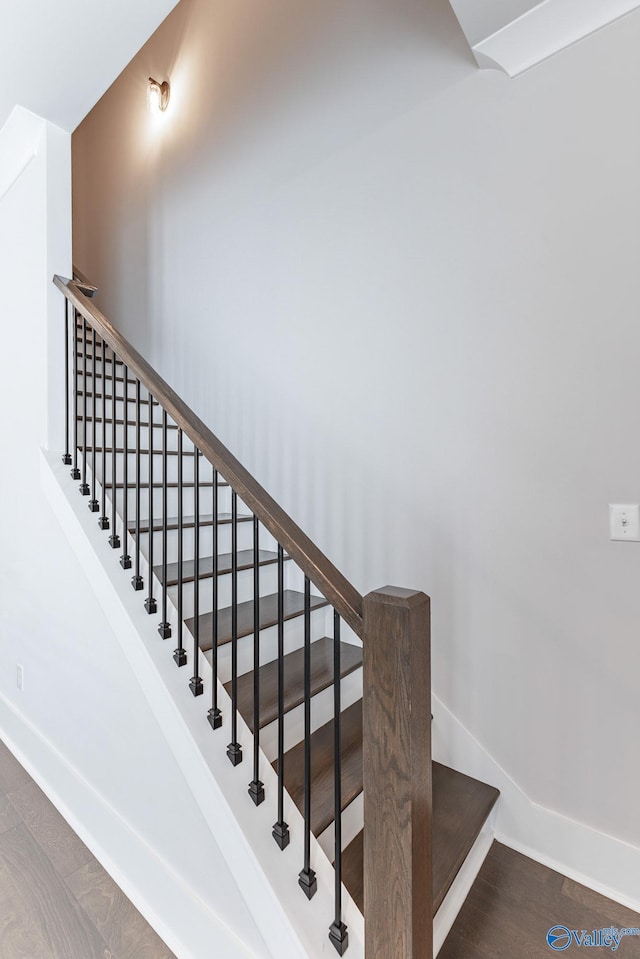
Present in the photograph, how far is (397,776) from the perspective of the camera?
102cm

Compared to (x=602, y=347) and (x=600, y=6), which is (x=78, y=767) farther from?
(x=600, y=6)

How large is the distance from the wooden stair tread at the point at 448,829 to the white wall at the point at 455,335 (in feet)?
0.54

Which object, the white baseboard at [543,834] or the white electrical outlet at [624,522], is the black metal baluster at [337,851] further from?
the white electrical outlet at [624,522]

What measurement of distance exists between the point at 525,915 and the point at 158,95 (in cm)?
457

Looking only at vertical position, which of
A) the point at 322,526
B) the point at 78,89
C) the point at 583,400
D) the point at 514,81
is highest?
the point at 78,89

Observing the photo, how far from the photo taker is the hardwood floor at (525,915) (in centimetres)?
138

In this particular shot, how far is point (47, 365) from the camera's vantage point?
2.05 metres

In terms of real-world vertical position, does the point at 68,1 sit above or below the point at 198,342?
above

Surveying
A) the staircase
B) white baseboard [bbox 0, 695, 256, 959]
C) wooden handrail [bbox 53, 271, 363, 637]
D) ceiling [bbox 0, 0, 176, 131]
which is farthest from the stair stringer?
ceiling [bbox 0, 0, 176, 131]

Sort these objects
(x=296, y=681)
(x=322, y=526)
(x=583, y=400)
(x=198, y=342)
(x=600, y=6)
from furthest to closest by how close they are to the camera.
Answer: (x=198, y=342), (x=322, y=526), (x=296, y=681), (x=583, y=400), (x=600, y=6)

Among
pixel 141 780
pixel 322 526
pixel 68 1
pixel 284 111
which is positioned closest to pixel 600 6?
pixel 284 111

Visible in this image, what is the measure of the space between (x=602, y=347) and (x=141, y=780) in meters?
2.04

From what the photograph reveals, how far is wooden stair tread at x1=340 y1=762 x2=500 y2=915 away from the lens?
1344 mm
